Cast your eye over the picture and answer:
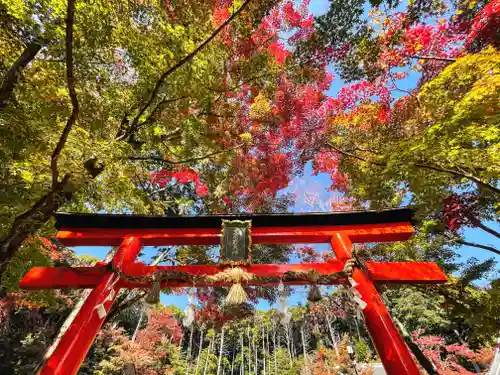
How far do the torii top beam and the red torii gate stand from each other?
2 centimetres

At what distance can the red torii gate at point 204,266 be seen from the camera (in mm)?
3365

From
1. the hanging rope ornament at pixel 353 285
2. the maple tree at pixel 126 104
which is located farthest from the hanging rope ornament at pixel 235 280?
the maple tree at pixel 126 104

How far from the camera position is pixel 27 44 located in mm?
3906

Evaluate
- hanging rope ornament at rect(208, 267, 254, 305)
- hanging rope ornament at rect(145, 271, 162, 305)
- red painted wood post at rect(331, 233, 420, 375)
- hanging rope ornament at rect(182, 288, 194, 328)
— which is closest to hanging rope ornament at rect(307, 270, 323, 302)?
red painted wood post at rect(331, 233, 420, 375)

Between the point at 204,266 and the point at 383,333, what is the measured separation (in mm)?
2736

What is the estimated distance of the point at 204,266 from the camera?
4453mm

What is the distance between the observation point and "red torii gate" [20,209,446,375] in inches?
132

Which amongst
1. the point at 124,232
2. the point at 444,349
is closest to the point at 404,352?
the point at 124,232

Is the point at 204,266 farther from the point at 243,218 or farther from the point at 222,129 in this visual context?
the point at 222,129

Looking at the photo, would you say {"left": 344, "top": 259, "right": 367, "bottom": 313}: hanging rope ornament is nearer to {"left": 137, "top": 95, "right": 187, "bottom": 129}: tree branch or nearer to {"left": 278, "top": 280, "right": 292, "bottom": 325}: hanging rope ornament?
{"left": 278, "top": 280, "right": 292, "bottom": 325}: hanging rope ornament

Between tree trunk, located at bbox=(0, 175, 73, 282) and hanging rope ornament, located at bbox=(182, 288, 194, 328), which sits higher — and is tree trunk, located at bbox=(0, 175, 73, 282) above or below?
above

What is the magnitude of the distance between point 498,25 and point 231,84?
18.9 feet

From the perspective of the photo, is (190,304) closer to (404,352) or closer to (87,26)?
(404,352)

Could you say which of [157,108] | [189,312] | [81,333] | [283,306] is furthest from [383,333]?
[157,108]
